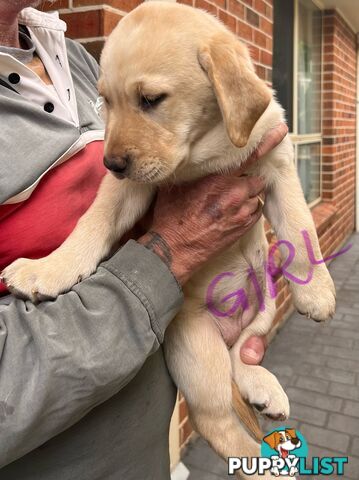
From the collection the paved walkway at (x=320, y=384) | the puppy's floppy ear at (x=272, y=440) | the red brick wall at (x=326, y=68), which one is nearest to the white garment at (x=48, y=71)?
the red brick wall at (x=326, y=68)

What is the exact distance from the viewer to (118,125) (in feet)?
3.62

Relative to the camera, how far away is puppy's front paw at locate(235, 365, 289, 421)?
1407 millimetres

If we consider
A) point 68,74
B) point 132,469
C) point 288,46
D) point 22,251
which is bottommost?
point 132,469

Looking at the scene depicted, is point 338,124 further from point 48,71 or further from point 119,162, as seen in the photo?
point 119,162

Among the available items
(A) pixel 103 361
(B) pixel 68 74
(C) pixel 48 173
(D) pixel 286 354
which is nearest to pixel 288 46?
(D) pixel 286 354

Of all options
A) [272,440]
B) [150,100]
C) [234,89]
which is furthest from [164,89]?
[272,440]

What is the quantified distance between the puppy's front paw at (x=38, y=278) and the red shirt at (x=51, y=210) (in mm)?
41

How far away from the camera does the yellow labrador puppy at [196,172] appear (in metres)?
1.10

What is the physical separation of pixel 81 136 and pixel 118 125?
6.8 inches

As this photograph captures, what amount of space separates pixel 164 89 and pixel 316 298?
734mm

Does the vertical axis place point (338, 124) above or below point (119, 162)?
above

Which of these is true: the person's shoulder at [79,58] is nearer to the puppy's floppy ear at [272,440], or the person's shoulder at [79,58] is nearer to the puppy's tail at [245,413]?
the puppy's tail at [245,413]

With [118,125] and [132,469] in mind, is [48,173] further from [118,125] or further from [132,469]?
[132,469]

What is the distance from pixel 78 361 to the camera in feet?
3.01
